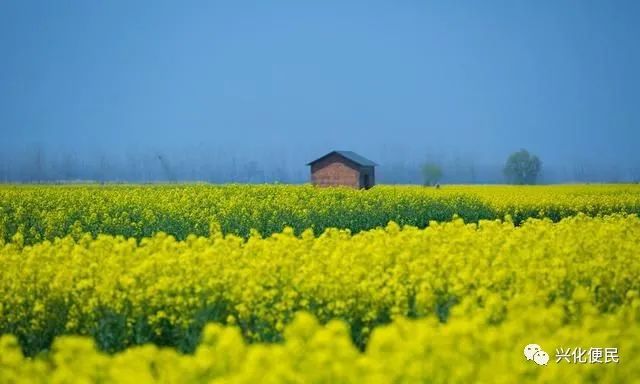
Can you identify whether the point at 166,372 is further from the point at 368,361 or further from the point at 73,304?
the point at 73,304

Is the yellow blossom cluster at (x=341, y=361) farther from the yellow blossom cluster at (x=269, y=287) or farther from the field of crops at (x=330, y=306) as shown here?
the yellow blossom cluster at (x=269, y=287)

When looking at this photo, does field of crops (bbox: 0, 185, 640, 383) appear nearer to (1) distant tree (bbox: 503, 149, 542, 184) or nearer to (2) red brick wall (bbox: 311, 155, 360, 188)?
(2) red brick wall (bbox: 311, 155, 360, 188)

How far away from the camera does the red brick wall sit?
61.3 m

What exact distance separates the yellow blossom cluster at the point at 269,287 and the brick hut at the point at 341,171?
49.8 meters

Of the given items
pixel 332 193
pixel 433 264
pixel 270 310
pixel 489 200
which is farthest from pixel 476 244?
pixel 489 200

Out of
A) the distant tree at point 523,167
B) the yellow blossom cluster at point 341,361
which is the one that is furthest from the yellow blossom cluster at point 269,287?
the distant tree at point 523,167

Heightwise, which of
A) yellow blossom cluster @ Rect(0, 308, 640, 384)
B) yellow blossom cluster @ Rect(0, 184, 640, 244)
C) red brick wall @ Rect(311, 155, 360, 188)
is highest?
red brick wall @ Rect(311, 155, 360, 188)

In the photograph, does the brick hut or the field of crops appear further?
the brick hut

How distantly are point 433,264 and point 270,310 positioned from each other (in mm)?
2295

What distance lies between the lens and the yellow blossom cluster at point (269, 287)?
9.76 m

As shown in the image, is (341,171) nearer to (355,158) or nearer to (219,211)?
(355,158)

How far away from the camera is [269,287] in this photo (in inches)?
410

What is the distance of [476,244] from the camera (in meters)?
12.2

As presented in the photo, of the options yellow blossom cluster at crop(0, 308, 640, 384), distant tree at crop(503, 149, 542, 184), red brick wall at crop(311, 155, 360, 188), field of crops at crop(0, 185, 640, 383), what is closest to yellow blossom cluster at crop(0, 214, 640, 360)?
field of crops at crop(0, 185, 640, 383)
